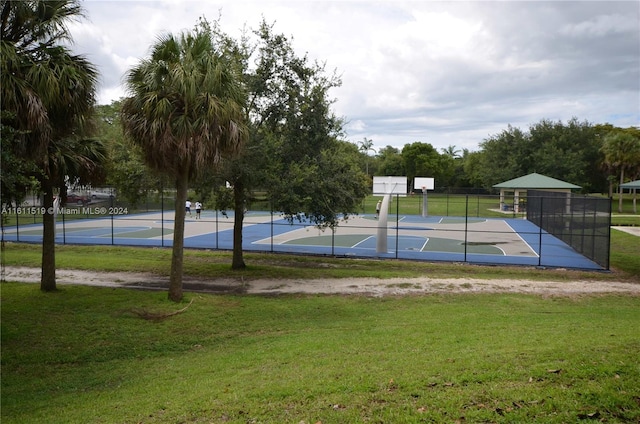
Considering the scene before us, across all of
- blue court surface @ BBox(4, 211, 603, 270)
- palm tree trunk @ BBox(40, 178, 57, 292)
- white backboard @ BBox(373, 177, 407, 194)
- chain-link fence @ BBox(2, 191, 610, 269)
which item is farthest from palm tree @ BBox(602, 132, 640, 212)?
palm tree trunk @ BBox(40, 178, 57, 292)

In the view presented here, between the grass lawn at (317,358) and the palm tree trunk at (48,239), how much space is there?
Result: 0.52 m

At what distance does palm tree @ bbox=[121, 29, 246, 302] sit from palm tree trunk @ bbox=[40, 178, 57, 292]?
324cm

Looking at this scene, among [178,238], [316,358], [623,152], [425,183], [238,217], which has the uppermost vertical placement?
[623,152]

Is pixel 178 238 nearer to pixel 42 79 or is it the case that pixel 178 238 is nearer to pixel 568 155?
pixel 42 79

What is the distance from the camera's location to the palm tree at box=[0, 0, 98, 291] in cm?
929

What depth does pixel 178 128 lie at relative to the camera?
12.1m

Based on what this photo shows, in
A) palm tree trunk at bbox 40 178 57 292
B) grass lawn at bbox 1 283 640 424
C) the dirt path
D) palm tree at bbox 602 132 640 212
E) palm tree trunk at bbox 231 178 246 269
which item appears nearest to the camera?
grass lawn at bbox 1 283 640 424

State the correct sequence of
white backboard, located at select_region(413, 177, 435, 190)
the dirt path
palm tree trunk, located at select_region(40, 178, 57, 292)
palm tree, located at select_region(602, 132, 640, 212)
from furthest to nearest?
palm tree, located at select_region(602, 132, 640, 212) → white backboard, located at select_region(413, 177, 435, 190) → the dirt path → palm tree trunk, located at select_region(40, 178, 57, 292)

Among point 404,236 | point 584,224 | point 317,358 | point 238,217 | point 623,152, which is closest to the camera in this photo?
point 317,358

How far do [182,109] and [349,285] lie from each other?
777 centimetres

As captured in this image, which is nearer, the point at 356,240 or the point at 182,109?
the point at 182,109

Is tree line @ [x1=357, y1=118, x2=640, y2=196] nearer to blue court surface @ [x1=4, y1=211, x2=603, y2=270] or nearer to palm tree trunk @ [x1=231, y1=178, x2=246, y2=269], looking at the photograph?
blue court surface @ [x1=4, y1=211, x2=603, y2=270]

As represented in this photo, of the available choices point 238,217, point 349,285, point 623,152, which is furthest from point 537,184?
point 238,217

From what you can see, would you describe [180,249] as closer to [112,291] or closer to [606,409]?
[112,291]
